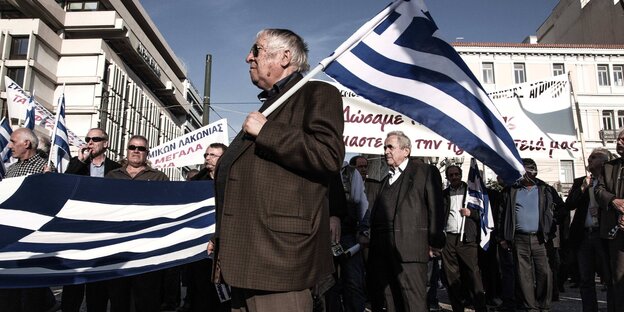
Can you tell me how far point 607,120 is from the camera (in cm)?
4338

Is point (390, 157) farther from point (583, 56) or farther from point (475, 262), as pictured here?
point (583, 56)

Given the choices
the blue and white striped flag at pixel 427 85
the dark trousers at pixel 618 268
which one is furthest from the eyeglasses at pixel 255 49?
the dark trousers at pixel 618 268

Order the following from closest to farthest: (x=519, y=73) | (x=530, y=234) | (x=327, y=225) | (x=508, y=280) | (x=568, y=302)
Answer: (x=327, y=225)
(x=530, y=234)
(x=508, y=280)
(x=568, y=302)
(x=519, y=73)

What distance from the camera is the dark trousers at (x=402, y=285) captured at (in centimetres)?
427

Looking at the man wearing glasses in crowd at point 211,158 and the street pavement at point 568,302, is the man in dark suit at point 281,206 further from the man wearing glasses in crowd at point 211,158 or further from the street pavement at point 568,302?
the street pavement at point 568,302

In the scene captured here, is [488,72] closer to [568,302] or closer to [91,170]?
[568,302]

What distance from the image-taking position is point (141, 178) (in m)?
5.12

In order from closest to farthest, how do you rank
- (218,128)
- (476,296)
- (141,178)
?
(141,178) < (476,296) < (218,128)

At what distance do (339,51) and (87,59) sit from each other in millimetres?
53376

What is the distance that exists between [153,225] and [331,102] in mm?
3024

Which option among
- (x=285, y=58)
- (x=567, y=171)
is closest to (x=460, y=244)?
(x=285, y=58)

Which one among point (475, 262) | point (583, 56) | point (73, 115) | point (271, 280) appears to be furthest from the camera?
point (73, 115)

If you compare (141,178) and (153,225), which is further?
(141,178)

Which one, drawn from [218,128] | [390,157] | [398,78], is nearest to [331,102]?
[398,78]
